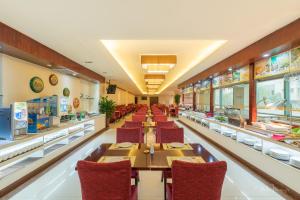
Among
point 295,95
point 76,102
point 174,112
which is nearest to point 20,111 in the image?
point 76,102

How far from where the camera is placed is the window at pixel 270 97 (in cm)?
386

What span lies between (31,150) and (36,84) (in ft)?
6.76

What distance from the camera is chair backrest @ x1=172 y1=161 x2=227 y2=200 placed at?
63.5 inches

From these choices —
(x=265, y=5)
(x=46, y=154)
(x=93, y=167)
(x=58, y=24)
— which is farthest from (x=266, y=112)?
(x=46, y=154)

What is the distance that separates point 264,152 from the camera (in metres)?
3.40

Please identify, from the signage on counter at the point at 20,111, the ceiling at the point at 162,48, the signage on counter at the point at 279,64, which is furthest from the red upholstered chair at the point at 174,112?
the signage on counter at the point at 20,111

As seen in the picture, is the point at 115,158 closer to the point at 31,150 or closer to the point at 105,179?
the point at 105,179

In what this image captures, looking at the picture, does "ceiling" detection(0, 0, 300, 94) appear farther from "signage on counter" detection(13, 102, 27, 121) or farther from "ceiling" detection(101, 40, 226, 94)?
"signage on counter" detection(13, 102, 27, 121)

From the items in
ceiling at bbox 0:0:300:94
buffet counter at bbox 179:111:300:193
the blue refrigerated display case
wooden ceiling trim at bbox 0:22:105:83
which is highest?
ceiling at bbox 0:0:300:94

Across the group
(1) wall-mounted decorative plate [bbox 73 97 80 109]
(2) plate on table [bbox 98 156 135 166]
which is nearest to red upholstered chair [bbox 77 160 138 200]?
(2) plate on table [bbox 98 156 135 166]

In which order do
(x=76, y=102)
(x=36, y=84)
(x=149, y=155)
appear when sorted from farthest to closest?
(x=76, y=102) < (x=36, y=84) < (x=149, y=155)

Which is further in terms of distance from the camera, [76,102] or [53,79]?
[76,102]

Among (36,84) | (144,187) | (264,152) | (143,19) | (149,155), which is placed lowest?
(144,187)

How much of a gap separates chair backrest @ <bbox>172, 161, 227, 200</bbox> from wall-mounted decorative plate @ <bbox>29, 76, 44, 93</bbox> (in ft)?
14.4
